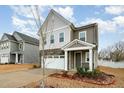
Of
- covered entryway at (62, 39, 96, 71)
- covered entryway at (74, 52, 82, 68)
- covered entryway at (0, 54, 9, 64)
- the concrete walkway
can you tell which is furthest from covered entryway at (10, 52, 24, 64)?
the concrete walkway

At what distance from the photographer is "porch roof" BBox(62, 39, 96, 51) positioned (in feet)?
50.1

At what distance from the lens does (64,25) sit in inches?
729

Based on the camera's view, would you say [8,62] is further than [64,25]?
Yes

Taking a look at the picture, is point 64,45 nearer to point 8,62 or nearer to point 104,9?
point 104,9

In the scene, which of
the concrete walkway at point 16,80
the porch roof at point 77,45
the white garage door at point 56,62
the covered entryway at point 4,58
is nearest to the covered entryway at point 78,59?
the porch roof at point 77,45

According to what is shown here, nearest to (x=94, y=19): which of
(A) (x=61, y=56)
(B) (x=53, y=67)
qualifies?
(A) (x=61, y=56)

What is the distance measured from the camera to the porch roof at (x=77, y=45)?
1528 cm

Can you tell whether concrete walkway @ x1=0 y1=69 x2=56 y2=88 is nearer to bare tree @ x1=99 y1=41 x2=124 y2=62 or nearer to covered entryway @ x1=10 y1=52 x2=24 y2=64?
covered entryway @ x1=10 y1=52 x2=24 y2=64

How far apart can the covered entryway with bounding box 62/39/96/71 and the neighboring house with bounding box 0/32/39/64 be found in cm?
1255

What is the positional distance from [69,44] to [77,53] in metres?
1.56

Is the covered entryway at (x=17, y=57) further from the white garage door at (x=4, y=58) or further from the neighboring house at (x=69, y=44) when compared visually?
the neighboring house at (x=69, y=44)

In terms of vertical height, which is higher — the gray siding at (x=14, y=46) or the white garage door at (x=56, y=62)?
the gray siding at (x=14, y=46)
